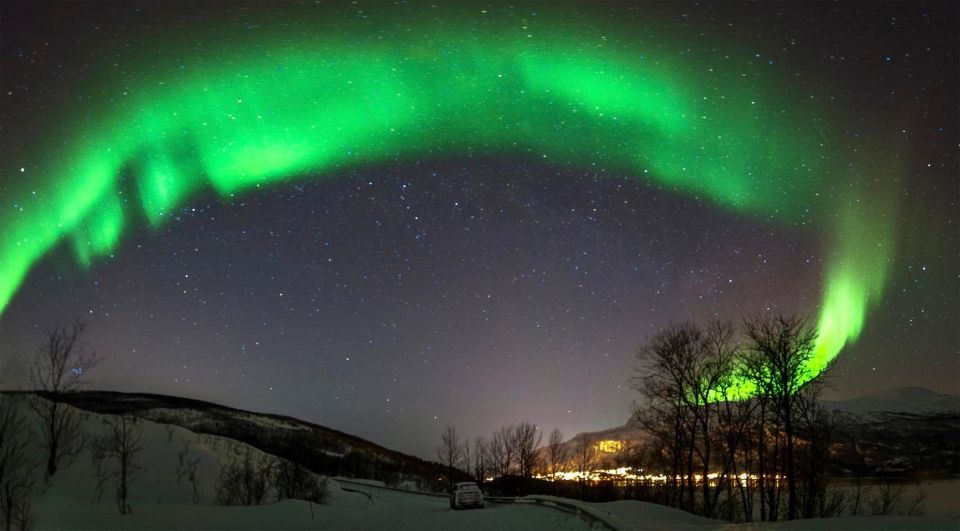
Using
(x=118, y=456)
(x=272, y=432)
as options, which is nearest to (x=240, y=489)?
(x=118, y=456)

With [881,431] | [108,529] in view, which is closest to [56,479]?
[108,529]

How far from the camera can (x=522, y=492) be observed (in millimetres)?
84438

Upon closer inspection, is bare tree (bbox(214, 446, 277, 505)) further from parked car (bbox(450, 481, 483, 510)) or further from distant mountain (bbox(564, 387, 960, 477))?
distant mountain (bbox(564, 387, 960, 477))

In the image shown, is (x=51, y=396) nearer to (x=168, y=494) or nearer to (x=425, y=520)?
(x=168, y=494)

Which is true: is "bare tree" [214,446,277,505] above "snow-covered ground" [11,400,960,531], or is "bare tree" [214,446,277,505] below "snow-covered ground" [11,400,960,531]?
below

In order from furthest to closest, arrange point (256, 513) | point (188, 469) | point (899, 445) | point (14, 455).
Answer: point (899, 445) → point (188, 469) → point (14, 455) → point (256, 513)

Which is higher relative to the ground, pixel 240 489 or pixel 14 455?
pixel 14 455

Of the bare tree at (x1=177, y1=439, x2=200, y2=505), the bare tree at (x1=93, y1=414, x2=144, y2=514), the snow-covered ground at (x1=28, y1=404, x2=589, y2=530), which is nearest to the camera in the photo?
the snow-covered ground at (x1=28, y1=404, x2=589, y2=530)

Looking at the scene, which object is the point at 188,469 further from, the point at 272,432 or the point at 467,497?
the point at 272,432

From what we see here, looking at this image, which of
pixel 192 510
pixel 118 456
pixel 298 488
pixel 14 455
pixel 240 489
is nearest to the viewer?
pixel 192 510

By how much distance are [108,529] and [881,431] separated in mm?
203784

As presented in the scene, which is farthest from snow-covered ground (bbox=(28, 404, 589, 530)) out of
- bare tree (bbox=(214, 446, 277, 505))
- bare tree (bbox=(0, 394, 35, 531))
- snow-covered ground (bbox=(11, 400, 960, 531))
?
bare tree (bbox=(0, 394, 35, 531))

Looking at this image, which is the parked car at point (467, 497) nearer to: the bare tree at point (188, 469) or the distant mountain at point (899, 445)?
the bare tree at point (188, 469)

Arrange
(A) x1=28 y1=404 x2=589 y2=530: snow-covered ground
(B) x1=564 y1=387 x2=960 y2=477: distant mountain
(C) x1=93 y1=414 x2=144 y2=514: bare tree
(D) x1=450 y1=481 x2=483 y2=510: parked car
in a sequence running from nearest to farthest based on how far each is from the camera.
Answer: (A) x1=28 y1=404 x2=589 y2=530: snow-covered ground, (D) x1=450 y1=481 x2=483 y2=510: parked car, (C) x1=93 y1=414 x2=144 y2=514: bare tree, (B) x1=564 y1=387 x2=960 y2=477: distant mountain
